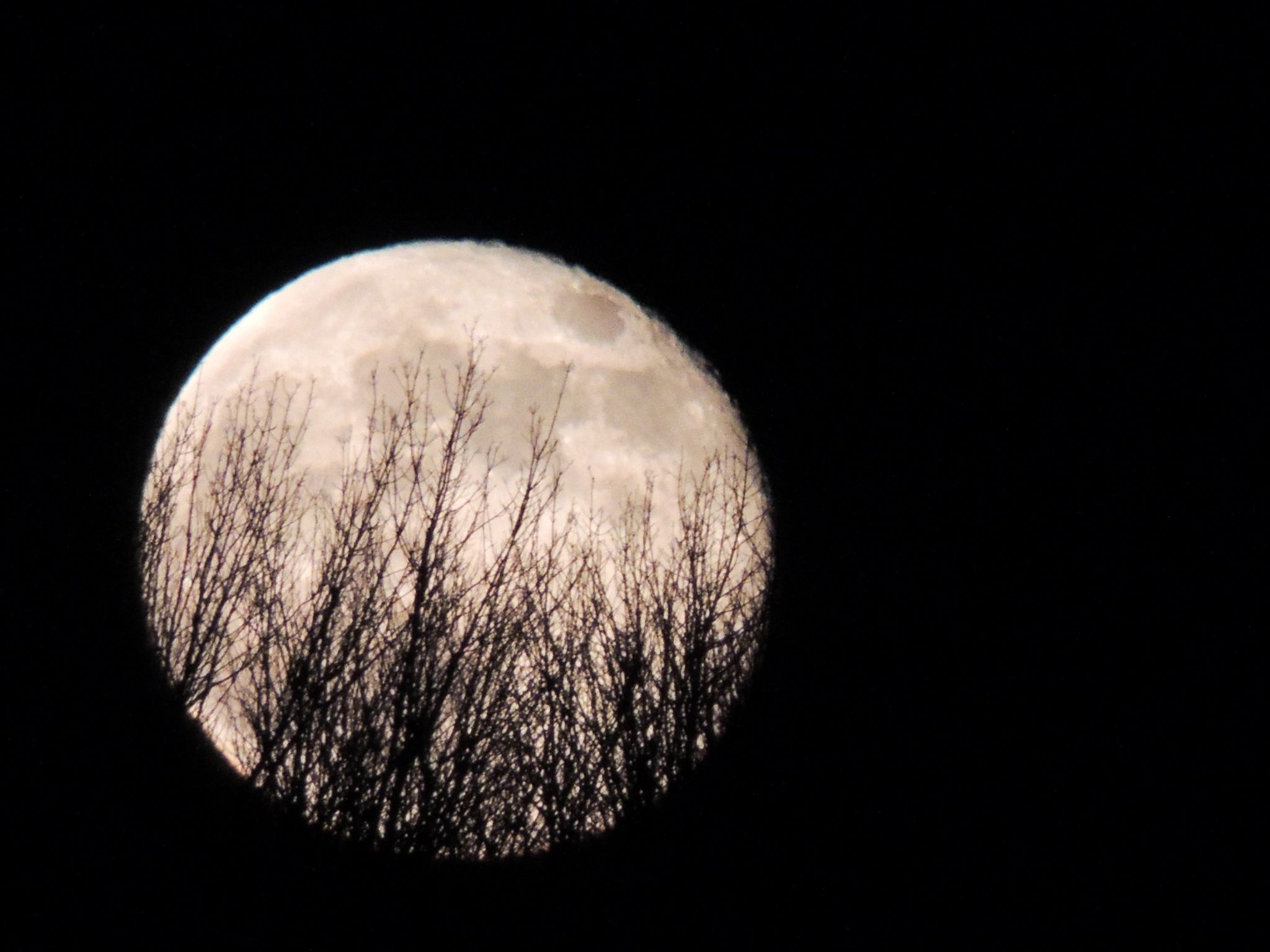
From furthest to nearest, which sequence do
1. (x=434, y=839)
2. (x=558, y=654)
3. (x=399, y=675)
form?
(x=558, y=654) < (x=399, y=675) < (x=434, y=839)

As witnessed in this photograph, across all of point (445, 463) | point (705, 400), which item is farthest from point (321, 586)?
point (705, 400)

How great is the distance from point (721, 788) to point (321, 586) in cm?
417

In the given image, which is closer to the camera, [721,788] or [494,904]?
[494,904]

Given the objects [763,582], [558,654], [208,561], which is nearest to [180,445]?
[208,561]

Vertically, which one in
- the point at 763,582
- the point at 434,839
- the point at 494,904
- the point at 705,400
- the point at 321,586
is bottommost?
the point at 494,904

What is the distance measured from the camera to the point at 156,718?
5.63m

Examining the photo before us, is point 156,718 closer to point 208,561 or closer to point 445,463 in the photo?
point 208,561

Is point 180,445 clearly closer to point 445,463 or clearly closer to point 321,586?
point 321,586

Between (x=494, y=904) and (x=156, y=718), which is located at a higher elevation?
(x=156, y=718)

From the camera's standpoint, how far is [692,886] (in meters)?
5.61

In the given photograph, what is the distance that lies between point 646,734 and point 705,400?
5.53m

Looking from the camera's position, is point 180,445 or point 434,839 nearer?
point 434,839

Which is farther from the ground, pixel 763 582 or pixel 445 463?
pixel 445 463

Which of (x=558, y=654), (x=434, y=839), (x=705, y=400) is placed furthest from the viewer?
(x=705, y=400)
